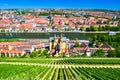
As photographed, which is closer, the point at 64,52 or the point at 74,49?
the point at 64,52

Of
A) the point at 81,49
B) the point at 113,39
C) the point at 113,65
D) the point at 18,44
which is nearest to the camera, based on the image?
the point at 113,65

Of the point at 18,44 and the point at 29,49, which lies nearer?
the point at 29,49

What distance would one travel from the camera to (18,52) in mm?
45125

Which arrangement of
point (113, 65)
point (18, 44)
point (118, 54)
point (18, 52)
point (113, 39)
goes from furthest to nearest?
point (113, 39), point (18, 44), point (18, 52), point (118, 54), point (113, 65)

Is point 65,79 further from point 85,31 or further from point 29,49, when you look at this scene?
point 85,31

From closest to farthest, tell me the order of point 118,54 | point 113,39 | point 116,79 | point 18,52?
point 116,79 → point 118,54 → point 18,52 → point 113,39

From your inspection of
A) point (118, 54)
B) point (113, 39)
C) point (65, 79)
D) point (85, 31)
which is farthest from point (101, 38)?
point (65, 79)

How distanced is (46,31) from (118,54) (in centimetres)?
5038

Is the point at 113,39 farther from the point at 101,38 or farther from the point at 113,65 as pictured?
the point at 113,65

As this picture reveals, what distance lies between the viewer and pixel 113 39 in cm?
6162

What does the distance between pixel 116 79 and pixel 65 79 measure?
12.1 ft

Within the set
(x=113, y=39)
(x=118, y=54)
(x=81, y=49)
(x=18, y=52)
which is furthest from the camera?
(x=113, y=39)

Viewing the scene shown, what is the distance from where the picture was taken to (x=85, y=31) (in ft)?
302

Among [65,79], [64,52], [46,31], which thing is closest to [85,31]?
[46,31]
